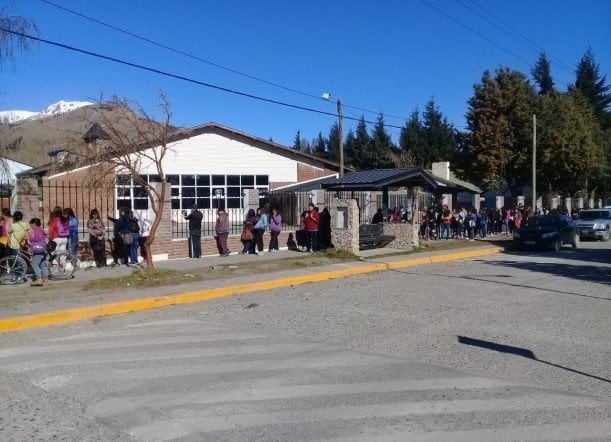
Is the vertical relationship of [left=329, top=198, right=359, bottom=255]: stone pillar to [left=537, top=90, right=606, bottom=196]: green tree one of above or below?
below

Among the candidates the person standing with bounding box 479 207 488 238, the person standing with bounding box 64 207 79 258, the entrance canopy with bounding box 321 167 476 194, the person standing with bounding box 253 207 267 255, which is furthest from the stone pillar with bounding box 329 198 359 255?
the person standing with bounding box 479 207 488 238

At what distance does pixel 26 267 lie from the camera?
12828mm

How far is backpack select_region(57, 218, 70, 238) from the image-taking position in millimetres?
13633

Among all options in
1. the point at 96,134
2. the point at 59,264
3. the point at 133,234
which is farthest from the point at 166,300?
the point at 96,134

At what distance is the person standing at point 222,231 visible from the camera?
17.9m

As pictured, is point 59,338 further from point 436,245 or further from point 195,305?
point 436,245

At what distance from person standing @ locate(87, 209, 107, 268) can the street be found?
4983mm

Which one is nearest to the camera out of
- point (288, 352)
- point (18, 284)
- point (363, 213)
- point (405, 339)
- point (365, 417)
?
point (365, 417)

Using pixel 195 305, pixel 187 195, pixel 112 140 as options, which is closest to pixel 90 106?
pixel 112 140

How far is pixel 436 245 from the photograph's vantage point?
75.8 ft

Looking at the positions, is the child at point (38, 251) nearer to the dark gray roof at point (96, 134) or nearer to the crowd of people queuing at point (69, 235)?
the crowd of people queuing at point (69, 235)

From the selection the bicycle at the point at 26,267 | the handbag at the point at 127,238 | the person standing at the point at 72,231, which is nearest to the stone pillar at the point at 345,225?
the handbag at the point at 127,238

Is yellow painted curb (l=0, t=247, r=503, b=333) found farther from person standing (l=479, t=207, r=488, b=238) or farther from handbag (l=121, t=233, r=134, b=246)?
person standing (l=479, t=207, r=488, b=238)

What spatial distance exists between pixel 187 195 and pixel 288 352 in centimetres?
2804
